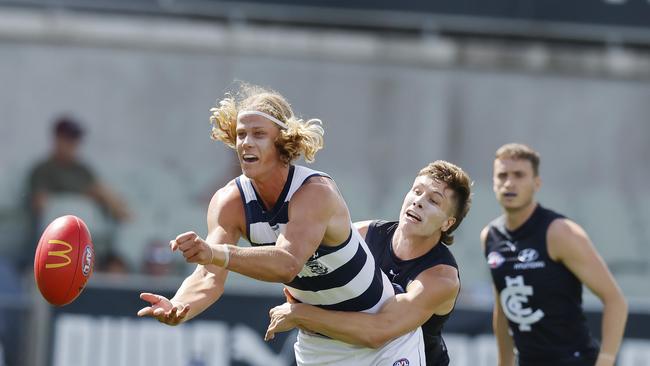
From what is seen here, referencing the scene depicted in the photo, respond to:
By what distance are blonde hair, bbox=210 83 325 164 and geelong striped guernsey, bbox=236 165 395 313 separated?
0.30ft

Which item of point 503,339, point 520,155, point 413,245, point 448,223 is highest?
point 520,155

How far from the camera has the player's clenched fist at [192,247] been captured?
4836mm

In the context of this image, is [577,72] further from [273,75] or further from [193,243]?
[193,243]

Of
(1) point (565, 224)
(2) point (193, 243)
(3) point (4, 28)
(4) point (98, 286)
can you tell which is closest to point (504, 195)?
(1) point (565, 224)

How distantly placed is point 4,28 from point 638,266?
6.36 metres

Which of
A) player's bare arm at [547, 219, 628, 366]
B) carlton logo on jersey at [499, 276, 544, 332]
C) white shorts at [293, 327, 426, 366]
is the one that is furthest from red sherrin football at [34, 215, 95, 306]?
player's bare arm at [547, 219, 628, 366]

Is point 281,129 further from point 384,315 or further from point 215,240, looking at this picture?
point 384,315

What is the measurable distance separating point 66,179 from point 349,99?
9.13ft

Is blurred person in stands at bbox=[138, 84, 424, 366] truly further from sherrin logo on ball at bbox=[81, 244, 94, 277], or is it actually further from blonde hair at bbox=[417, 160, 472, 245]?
blonde hair at bbox=[417, 160, 472, 245]

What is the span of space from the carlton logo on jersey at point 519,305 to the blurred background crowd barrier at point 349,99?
3.94 meters

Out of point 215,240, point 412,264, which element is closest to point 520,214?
point 412,264

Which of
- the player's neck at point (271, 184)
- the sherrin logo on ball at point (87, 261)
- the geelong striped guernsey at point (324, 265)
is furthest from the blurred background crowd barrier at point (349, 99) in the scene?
the player's neck at point (271, 184)

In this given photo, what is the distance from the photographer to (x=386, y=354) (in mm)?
6039

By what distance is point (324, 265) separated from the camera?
5.73m
